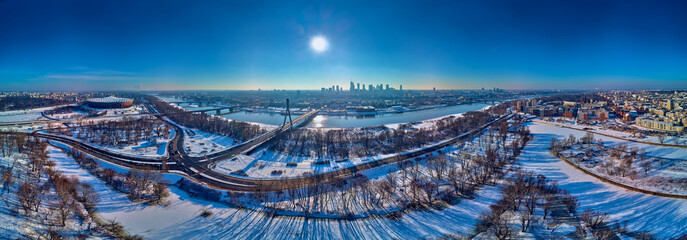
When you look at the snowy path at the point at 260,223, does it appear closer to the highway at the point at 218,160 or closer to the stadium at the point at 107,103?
the highway at the point at 218,160

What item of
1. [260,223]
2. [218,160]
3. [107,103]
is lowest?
[260,223]

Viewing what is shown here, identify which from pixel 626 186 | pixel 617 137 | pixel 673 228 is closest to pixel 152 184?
pixel 673 228

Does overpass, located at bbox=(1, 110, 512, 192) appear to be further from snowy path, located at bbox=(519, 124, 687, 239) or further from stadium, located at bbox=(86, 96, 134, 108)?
stadium, located at bbox=(86, 96, 134, 108)

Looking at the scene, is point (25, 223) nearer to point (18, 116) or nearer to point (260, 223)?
point (260, 223)

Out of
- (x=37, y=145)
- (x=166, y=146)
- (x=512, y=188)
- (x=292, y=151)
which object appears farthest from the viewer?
(x=166, y=146)

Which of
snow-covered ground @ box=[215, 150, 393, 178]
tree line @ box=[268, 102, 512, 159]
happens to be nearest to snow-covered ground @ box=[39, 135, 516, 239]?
snow-covered ground @ box=[215, 150, 393, 178]

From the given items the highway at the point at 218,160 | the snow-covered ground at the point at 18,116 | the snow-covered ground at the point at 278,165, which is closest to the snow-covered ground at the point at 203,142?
the highway at the point at 218,160

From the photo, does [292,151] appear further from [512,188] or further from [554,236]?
[554,236]

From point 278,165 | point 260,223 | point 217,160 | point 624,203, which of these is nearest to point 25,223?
point 260,223
